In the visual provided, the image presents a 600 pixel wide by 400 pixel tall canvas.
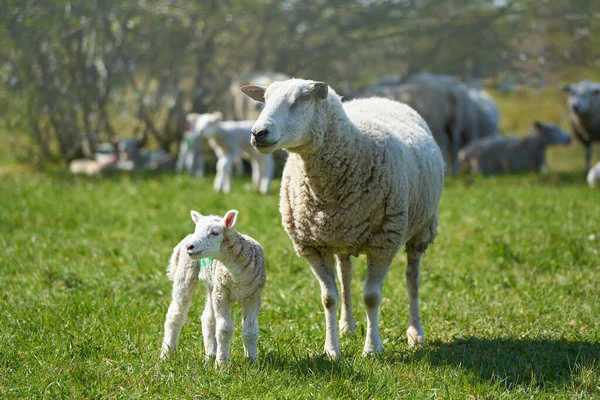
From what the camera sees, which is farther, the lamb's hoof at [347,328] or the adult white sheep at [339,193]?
the lamb's hoof at [347,328]

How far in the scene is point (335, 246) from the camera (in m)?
4.72

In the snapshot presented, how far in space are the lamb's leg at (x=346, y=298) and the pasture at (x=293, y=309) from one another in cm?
10

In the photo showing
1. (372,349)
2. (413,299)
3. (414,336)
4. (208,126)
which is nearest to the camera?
(372,349)

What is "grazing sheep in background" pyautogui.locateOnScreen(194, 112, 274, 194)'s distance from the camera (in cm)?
1165

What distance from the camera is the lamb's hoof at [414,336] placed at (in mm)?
5035

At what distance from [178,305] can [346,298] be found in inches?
54.9

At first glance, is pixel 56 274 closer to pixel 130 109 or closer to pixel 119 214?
pixel 119 214

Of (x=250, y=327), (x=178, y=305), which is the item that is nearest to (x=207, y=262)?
(x=178, y=305)

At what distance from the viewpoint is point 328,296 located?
4.76 meters

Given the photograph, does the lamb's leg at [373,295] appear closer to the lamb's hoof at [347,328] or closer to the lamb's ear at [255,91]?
the lamb's hoof at [347,328]

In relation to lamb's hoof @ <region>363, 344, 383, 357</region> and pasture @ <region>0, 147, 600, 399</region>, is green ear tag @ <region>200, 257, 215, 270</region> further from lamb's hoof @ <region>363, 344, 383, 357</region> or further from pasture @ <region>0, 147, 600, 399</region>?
lamb's hoof @ <region>363, 344, 383, 357</region>

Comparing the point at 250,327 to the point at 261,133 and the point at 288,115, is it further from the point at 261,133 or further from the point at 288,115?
the point at 288,115

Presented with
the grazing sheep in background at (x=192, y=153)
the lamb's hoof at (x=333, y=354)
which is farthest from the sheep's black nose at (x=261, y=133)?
the grazing sheep in background at (x=192, y=153)

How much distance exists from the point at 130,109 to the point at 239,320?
38.6 feet
